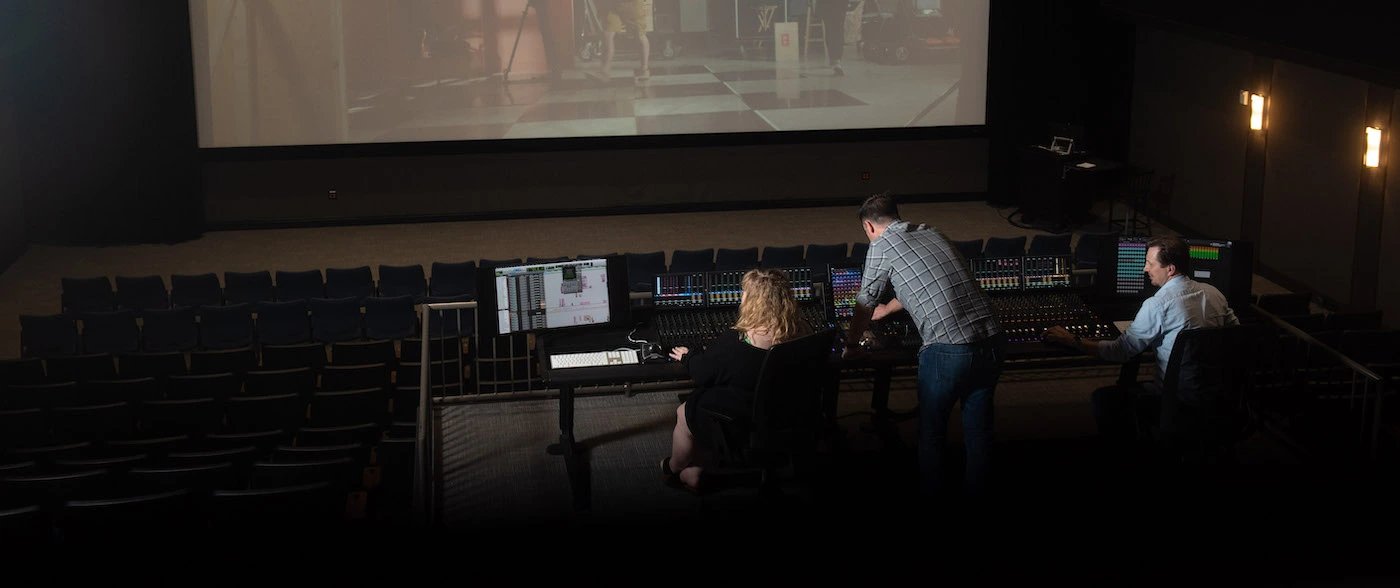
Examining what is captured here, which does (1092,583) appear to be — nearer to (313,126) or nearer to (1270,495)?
(1270,495)

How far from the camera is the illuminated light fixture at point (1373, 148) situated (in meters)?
9.52

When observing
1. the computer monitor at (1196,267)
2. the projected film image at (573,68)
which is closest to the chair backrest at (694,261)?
the projected film image at (573,68)

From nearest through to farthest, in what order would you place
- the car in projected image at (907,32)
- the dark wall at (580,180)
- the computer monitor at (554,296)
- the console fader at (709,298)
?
the computer monitor at (554,296) → the console fader at (709,298) → the dark wall at (580,180) → the car in projected image at (907,32)

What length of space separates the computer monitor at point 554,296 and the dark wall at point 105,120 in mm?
8545

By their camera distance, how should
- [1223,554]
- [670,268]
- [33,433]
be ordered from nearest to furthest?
[1223,554] < [33,433] < [670,268]

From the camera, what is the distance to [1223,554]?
3312mm

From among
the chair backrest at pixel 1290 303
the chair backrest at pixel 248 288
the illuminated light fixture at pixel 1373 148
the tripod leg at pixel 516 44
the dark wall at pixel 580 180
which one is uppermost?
the tripod leg at pixel 516 44

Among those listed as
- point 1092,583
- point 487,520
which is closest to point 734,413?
point 487,520

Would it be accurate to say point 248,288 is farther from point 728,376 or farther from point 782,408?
point 782,408

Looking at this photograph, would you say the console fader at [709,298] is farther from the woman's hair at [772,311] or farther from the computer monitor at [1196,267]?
the computer monitor at [1196,267]

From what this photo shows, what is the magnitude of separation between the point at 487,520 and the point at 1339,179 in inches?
320

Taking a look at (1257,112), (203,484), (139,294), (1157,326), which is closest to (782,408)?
(1157,326)

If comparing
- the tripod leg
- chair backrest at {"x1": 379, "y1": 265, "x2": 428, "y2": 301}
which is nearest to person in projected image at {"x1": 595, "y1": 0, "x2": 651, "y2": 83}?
the tripod leg

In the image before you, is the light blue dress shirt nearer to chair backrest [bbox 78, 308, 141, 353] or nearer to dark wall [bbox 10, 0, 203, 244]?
chair backrest [bbox 78, 308, 141, 353]
